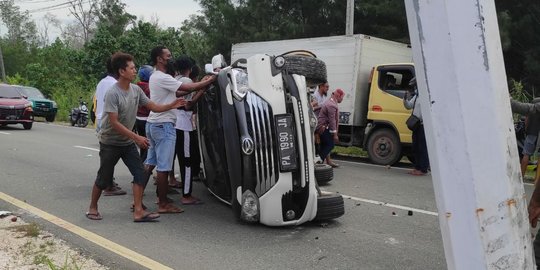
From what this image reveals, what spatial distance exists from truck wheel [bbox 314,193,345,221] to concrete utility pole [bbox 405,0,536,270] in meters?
3.67

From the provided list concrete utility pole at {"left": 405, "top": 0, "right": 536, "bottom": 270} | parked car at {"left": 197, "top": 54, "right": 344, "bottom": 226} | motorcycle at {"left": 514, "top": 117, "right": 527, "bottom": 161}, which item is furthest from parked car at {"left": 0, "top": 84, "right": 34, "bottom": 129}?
concrete utility pole at {"left": 405, "top": 0, "right": 536, "bottom": 270}

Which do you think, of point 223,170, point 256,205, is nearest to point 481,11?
point 256,205

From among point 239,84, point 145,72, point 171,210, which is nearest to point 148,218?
point 171,210

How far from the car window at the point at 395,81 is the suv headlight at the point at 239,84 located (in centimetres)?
571

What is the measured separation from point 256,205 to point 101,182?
1.68 m

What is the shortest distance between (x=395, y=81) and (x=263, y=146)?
6.09 metres

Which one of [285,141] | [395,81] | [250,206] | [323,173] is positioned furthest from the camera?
[395,81]

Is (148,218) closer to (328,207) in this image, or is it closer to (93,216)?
(93,216)

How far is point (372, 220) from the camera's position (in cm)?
564

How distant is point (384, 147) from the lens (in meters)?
10.4

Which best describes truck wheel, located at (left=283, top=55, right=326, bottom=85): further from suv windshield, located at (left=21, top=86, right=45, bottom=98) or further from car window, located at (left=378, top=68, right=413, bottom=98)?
suv windshield, located at (left=21, top=86, right=45, bottom=98)

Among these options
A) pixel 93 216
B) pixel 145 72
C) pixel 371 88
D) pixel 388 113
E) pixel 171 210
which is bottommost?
pixel 171 210

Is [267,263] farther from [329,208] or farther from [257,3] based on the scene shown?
[257,3]

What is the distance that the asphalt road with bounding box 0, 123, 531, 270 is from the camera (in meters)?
4.27
